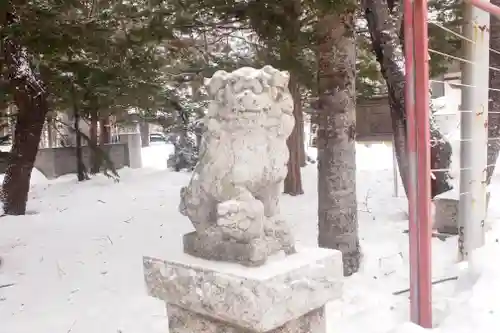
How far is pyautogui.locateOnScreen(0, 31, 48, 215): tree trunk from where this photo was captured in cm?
541

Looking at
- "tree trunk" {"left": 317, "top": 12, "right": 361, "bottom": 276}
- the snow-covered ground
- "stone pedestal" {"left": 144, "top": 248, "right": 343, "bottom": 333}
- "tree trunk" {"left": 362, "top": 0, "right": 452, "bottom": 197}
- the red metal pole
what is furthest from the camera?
"tree trunk" {"left": 362, "top": 0, "right": 452, "bottom": 197}

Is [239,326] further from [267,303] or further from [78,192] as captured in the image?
[78,192]

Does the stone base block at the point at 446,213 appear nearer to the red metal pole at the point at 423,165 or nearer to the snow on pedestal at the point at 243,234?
the red metal pole at the point at 423,165

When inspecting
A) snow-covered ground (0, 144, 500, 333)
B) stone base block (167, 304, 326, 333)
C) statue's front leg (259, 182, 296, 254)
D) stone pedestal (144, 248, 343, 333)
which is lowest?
snow-covered ground (0, 144, 500, 333)

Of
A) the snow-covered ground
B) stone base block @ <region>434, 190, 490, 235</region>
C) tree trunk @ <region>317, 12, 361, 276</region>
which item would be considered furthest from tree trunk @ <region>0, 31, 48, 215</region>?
stone base block @ <region>434, 190, 490, 235</region>

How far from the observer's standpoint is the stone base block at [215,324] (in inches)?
93.0

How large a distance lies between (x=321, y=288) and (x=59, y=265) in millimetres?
3075

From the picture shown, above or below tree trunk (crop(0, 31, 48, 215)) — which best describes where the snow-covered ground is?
below

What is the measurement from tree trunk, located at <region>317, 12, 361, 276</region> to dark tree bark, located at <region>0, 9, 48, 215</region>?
3007 mm

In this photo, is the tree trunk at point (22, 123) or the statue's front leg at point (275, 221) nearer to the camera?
the statue's front leg at point (275, 221)

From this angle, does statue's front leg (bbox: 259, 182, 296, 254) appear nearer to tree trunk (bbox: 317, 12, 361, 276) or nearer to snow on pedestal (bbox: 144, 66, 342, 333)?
snow on pedestal (bbox: 144, 66, 342, 333)

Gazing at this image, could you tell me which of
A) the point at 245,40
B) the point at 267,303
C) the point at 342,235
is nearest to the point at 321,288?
the point at 267,303

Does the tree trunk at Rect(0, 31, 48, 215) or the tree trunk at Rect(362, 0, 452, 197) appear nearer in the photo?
the tree trunk at Rect(362, 0, 452, 197)

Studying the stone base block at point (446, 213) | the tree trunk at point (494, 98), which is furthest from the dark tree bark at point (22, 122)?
the tree trunk at point (494, 98)
